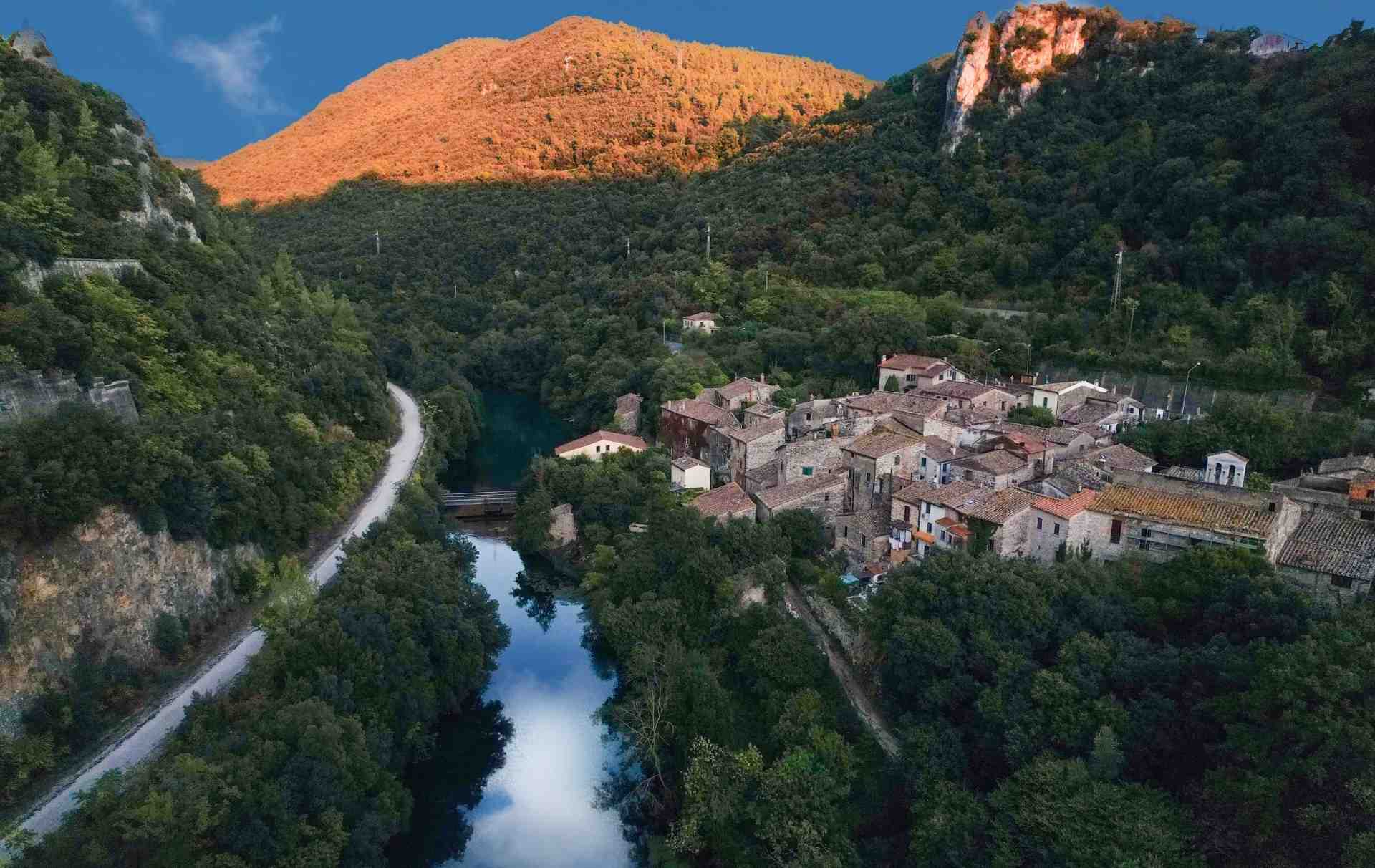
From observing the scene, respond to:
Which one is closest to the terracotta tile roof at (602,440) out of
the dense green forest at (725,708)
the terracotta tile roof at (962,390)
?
the dense green forest at (725,708)

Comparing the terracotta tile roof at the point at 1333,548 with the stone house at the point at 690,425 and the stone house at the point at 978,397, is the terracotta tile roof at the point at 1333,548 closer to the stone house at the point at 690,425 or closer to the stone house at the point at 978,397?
the stone house at the point at 978,397

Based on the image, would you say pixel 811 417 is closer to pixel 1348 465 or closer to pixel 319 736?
pixel 1348 465

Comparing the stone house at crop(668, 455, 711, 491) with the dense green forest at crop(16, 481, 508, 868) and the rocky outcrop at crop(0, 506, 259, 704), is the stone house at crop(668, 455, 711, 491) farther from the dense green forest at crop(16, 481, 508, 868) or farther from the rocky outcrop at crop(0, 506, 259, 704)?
the rocky outcrop at crop(0, 506, 259, 704)

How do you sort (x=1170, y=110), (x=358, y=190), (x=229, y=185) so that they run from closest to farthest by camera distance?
(x=1170, y=110), (x=358, y=190), (x=229, y=185)

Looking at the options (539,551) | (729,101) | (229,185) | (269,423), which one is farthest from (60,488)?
(229,185)

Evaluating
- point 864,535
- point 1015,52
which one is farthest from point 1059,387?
point 1015,52

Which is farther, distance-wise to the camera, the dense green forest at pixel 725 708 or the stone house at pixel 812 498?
the stone house at pixel 812 498

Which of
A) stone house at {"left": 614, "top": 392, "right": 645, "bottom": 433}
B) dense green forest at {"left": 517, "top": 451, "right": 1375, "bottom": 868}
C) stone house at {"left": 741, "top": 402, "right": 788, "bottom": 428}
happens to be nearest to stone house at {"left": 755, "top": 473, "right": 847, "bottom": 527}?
dense green forest at {"left": 517, "top": 451, "right": 1375, "bottom": 868}

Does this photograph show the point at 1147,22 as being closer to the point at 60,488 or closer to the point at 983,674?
the point at 983,674
